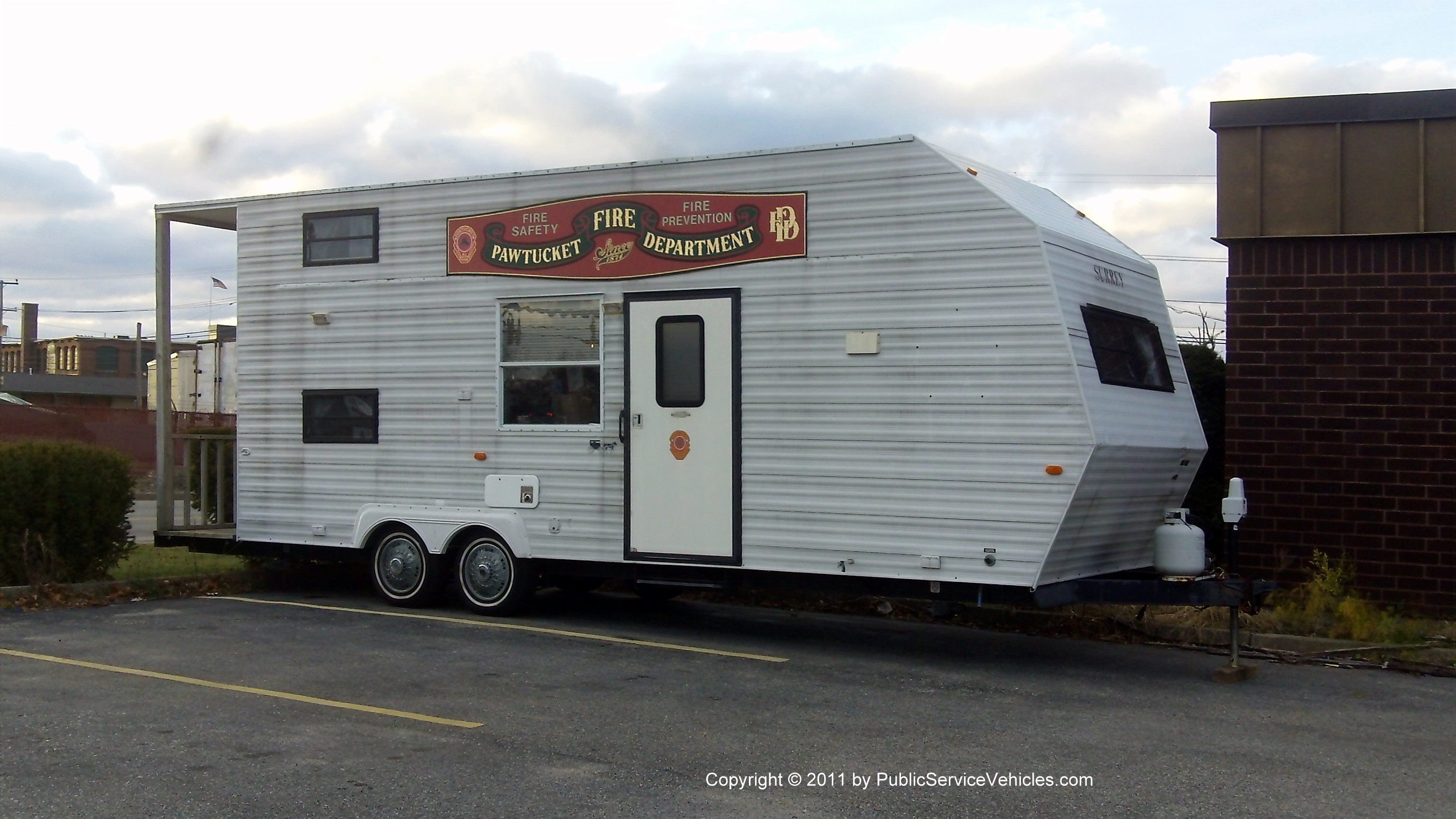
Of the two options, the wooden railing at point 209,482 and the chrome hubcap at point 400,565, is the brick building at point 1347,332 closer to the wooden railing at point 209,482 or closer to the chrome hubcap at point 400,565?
the chrome hubcap at point 400,565

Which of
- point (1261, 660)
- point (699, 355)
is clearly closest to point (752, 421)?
point (699, 355)

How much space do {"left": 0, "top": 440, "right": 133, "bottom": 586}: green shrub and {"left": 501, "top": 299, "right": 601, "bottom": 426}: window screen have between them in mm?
3956

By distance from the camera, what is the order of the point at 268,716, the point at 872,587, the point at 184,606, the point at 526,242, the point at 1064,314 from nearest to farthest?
the point at 268,716, the point at 1064,314, the point at 872,587, the point at 526,242, the point at 184,606

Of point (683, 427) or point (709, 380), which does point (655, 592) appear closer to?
point (683, 427)

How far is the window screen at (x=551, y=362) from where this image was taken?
9656mm

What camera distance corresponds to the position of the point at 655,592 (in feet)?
37.0

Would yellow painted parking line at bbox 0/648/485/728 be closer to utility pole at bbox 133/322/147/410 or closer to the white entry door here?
the white entry door

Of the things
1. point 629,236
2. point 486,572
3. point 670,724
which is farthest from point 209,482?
point 670,724

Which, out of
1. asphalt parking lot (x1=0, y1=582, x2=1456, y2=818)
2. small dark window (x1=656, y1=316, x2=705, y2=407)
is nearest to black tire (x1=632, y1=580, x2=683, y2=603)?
asphalt parking lot (x1=0, y1=582, x2=1456, y2=818)

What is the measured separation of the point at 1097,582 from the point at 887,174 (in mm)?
2972

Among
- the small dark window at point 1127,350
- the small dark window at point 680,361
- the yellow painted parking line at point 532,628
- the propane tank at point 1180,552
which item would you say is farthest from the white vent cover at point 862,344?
the propane tank at point 1180,552

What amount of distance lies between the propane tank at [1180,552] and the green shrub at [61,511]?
859 centimetres

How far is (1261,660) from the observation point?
→ 8.91 m

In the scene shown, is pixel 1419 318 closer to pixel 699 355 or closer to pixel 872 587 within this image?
pixel 872 587
